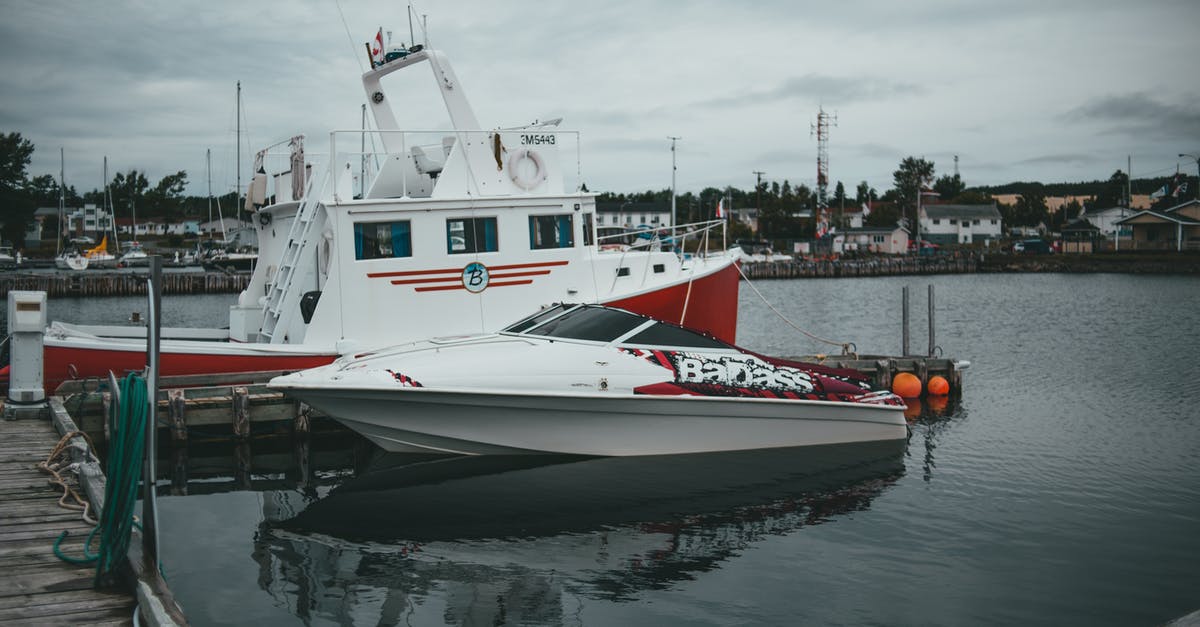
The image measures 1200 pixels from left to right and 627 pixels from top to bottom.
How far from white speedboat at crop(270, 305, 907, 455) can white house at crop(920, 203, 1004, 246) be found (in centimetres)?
9853

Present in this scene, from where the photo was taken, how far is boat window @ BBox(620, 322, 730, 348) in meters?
12.3

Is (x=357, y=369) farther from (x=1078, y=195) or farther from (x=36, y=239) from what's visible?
(x=1078, y=195)

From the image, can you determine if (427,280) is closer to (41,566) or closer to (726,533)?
(726,533)

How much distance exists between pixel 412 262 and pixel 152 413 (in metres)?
9.38

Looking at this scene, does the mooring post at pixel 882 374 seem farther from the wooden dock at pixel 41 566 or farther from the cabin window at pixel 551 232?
the wooden dock at pixel 41 566

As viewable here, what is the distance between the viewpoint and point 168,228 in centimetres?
11975

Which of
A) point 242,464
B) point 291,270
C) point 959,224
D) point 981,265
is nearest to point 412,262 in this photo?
point 291,270

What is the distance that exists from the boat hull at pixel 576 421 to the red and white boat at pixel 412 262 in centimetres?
287

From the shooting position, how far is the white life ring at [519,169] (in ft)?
52.2

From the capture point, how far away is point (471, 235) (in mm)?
15414

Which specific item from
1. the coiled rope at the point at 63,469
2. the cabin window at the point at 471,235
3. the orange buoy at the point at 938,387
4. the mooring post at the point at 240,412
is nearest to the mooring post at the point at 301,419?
the mooring post at the point at 240,412

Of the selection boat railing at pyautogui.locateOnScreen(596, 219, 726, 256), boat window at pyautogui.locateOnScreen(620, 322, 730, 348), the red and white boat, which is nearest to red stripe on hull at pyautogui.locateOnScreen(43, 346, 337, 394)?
Result: the red and white boat

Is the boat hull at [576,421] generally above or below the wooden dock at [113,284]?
below

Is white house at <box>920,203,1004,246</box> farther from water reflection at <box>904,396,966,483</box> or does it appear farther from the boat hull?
the boat hull
